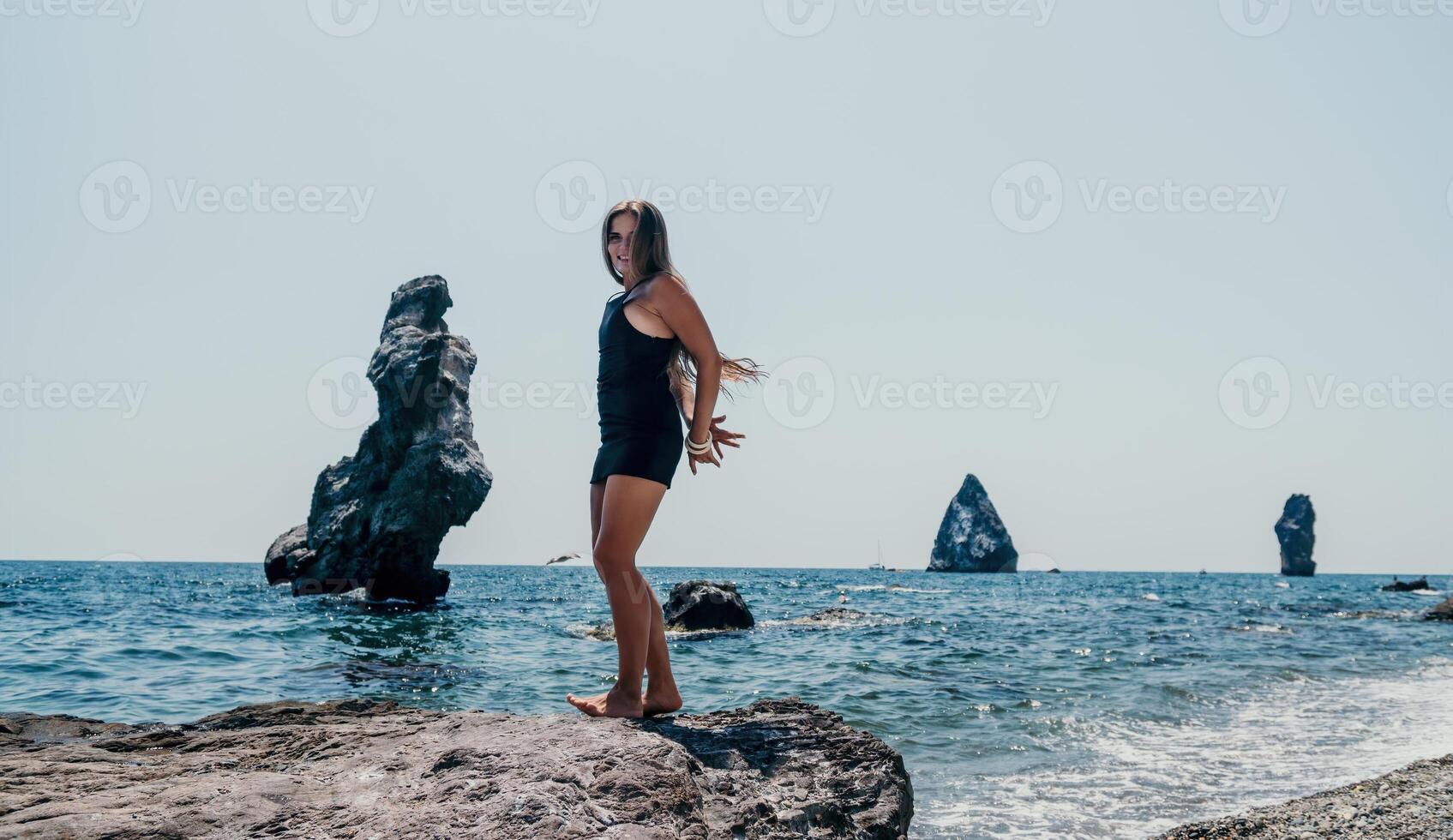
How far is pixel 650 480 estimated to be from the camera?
13.1ft

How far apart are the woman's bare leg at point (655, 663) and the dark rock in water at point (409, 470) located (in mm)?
26813

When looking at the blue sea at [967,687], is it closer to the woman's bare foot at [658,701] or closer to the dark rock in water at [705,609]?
the dark rock in water at [705,609]

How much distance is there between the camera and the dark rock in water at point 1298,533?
9944 centimetres

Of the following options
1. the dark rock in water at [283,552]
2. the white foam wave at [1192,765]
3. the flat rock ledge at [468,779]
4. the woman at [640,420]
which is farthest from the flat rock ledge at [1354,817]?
the dark rock in water at [283,552]

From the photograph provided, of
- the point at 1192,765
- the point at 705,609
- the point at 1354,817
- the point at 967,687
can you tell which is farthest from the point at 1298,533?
the point at 1354,817

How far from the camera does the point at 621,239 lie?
4.27 m

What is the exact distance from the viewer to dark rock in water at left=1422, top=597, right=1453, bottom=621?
30.3 meters

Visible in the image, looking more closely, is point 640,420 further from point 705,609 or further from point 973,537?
point 973,537

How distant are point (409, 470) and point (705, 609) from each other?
14.4 metres

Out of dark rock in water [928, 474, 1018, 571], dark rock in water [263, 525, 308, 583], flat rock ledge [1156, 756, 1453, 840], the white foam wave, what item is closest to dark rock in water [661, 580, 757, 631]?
the white foam wave

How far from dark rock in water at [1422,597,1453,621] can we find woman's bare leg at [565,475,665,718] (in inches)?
1435

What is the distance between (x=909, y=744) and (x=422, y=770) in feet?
20.5

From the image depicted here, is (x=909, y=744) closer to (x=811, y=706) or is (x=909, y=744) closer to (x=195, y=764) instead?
(x=811, y=706)

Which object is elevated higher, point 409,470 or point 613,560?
point 409,470
